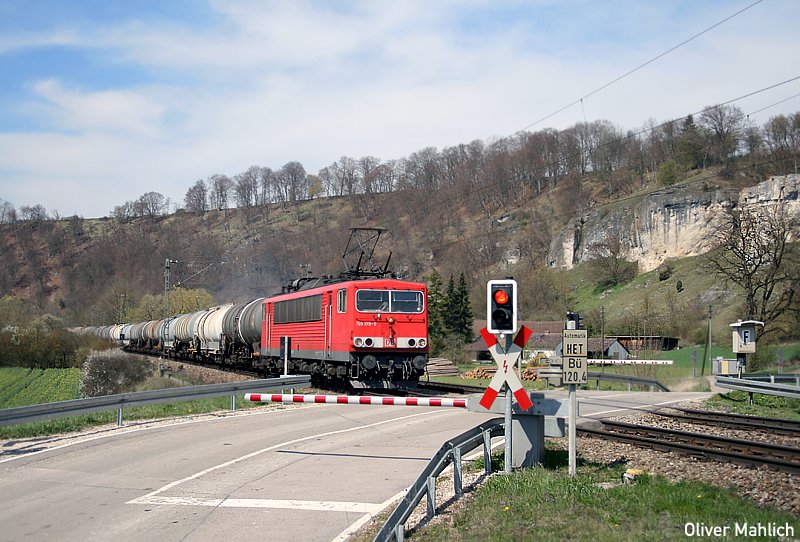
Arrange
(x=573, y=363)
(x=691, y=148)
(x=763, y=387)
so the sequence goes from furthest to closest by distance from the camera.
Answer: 1. (x=691, y=148)
2. (x=763, y=387)
3. (x=573, y=363)

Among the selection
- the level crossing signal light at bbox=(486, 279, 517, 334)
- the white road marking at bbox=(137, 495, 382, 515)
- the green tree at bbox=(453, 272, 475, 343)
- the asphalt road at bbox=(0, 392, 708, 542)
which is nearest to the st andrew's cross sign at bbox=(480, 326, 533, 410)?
the level crossing signal light at bbox=(486, 279, 517, 334)

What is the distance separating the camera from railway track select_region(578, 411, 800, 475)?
11.2 m

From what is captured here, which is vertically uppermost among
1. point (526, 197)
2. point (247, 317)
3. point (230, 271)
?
point (526, 197)

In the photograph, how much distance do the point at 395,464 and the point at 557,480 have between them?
3239mm

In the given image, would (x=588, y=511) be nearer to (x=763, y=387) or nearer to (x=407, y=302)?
(x=763, y=387)

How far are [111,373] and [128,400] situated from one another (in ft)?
92.1

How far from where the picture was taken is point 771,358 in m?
42.5

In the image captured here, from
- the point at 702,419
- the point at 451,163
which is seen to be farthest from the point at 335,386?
the point at 451,163

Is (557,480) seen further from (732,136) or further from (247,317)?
(732,136)

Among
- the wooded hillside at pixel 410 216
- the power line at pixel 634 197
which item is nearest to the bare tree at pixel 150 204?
the wooded hillside at pixel 410 216

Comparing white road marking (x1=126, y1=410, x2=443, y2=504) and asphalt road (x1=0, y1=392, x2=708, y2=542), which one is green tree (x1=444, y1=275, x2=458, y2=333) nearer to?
white road marking (x1=126, y1=410, x2=443, y2=504)

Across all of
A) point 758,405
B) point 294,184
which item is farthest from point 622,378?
point 294,184

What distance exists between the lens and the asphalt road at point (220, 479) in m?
8.25

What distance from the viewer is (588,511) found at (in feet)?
26.5
